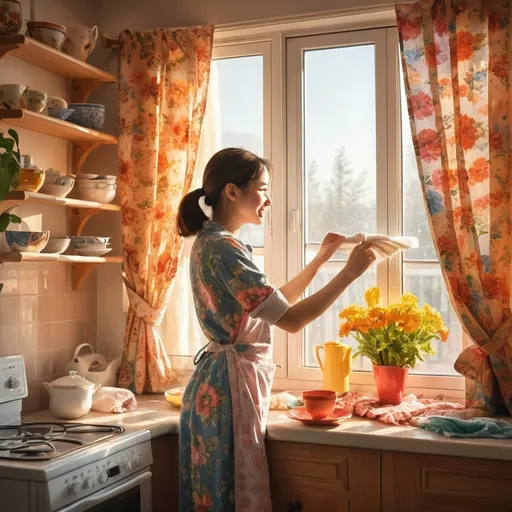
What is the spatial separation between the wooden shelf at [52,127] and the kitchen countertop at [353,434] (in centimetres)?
106

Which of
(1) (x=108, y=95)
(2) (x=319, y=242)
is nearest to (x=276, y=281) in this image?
(2) (x=319, y=242)

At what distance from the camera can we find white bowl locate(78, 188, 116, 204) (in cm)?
300

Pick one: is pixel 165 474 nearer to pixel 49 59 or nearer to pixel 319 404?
pixel 319 404

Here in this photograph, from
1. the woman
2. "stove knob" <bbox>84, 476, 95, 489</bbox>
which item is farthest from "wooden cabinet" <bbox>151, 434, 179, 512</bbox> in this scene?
"stove knob" <bbox>84, 476, 95, 489</bbox>

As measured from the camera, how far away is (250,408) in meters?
2.35

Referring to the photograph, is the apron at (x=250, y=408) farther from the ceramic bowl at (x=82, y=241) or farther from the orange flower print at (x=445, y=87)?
the orange flower print at (x=445, y=87)

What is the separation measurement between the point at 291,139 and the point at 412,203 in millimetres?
561

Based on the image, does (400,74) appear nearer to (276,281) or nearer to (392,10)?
(392,10)

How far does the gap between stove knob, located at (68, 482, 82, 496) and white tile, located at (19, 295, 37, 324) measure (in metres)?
0.89

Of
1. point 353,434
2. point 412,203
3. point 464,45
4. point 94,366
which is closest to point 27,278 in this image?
point 94,366

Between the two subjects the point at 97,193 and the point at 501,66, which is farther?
the point at 97,193

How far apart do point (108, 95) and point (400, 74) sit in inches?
49.7

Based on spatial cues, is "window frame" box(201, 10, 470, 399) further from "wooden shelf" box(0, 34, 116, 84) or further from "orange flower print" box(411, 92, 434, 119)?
"wooden shelf" box(0, 34, 116, 84)

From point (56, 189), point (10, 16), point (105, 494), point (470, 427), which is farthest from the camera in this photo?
point (56, 189)
